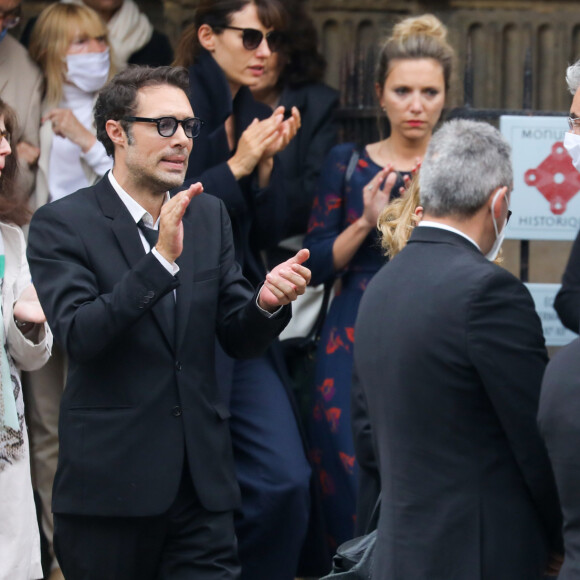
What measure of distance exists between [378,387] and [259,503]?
5.36 ft

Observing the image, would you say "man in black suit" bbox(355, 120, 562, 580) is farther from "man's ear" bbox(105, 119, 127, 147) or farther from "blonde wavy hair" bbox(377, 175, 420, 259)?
"man's ear" bbox(105, 119, 127, 147)

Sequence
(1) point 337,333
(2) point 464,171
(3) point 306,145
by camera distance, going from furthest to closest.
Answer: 1. (3) point 306,145
2. (1) point 337,333
3. (2) point 464,171

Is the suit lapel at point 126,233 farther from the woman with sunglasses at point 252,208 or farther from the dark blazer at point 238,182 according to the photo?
the dark blazer at point 238,182

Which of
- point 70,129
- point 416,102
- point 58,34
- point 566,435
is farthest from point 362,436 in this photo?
point 58,34

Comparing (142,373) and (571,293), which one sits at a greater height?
(142,373)

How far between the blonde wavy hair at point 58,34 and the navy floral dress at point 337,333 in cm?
113

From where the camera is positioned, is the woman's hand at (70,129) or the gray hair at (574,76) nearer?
the gray hair at (574,76)

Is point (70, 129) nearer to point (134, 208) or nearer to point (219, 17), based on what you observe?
point (219, 17)

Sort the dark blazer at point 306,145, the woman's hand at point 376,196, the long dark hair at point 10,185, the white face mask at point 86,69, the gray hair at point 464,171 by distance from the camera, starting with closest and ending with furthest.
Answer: the gray hair at point 464,171
the long dark hair at point 10,185
the woman's hand at point 376,196
the white face mask at point 86,69
the dark blazer at point 306,145

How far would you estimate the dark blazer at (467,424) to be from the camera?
303 cm

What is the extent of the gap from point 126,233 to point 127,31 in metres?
2.12

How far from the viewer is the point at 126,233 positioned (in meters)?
3.96

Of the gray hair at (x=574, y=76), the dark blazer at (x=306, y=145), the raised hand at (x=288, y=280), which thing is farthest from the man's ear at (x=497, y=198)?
the dark blazer at (x=306, y=145)

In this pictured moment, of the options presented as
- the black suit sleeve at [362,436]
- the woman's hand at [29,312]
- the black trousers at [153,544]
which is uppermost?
the woman's hand at [29,312]
